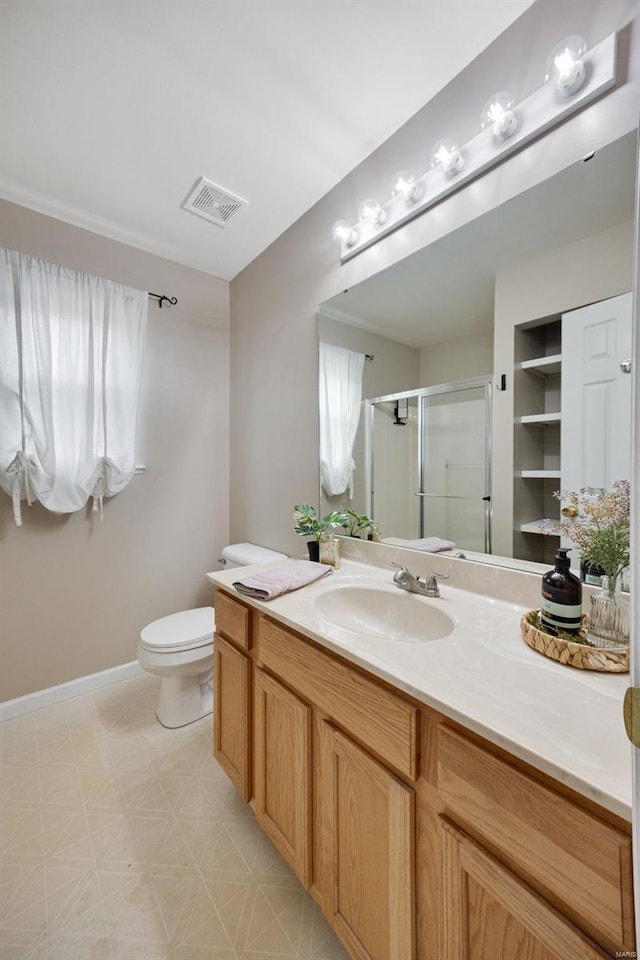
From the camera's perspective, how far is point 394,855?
730mm

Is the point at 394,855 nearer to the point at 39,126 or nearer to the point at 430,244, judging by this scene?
the point at 430,244

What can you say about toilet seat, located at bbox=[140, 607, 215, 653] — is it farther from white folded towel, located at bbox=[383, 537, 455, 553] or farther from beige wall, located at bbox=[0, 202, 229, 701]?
white folded towel, located at bbox=[383, 537, 455, 553]

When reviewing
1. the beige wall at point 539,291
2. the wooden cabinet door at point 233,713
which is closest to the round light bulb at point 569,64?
the beige wall at point 539,291

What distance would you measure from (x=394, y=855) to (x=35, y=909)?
3.62ft

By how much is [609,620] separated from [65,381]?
2.34m

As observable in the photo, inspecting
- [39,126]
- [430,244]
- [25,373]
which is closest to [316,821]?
[430,244]

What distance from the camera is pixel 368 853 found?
80 cm

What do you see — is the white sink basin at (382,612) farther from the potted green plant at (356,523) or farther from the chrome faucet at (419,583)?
the potted green plant at (356,523)

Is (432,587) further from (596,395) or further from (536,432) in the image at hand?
(596,395)

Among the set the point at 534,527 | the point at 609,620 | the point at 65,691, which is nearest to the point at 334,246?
the point at 534,527

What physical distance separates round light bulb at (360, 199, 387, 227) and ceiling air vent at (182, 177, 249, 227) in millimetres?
675

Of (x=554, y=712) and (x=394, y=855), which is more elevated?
(x=554, y=712)

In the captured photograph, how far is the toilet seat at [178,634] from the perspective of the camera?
65.9 inches

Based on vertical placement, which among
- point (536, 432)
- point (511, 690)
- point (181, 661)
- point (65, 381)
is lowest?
point (181, 661)
